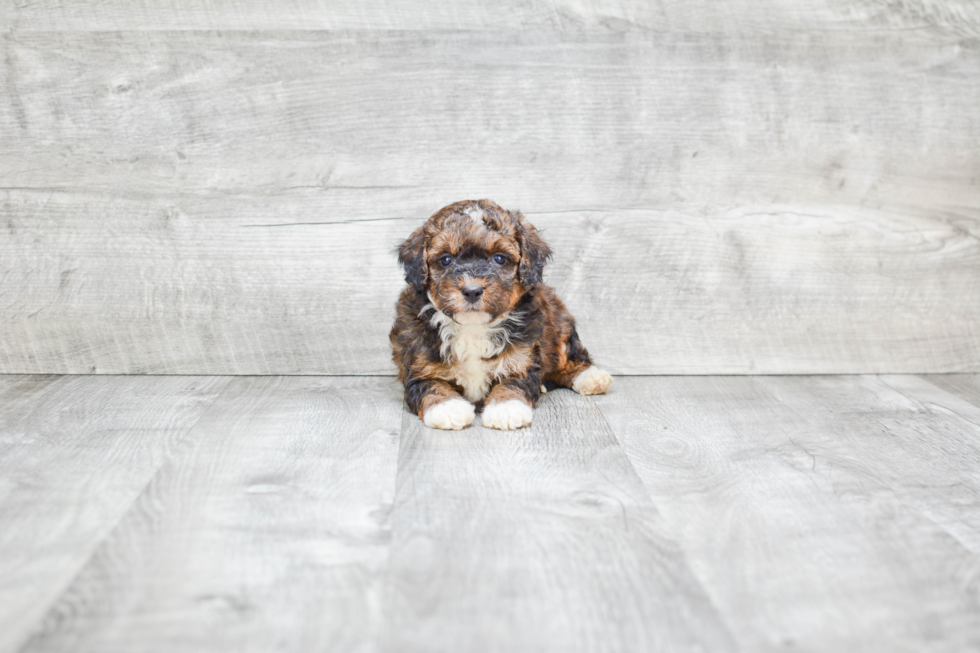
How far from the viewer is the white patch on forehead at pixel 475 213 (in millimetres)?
2939

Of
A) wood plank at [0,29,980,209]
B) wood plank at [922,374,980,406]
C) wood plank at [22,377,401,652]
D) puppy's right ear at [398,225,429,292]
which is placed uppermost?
wood plank at [0,29,980,209]

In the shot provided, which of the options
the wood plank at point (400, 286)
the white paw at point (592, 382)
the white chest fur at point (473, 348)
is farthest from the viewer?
the wood plank at point (400, 286)

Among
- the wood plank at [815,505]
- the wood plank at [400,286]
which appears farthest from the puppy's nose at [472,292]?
the wood plank at [400,286]

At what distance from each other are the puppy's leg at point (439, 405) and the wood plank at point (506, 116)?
0.98 metres

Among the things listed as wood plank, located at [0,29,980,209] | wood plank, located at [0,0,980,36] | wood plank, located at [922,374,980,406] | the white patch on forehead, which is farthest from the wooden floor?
wood plank, located at [0,0,980,36]

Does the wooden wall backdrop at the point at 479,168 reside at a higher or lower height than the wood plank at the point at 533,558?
higher

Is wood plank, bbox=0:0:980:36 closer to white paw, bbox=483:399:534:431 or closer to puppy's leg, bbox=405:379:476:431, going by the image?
puppy's leg, bbox=405:379:476:431

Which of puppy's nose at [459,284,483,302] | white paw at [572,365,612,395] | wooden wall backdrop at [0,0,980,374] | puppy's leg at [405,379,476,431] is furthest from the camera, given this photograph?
wooden wall backdrop at [0,0,980,374]

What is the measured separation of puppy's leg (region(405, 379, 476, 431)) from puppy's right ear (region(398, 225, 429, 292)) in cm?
38

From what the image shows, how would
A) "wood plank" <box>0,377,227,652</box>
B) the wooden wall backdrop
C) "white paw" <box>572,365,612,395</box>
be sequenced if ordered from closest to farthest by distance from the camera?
"wood plank" <box>0,377,227,652</box>
"white paw" <box>572,365,612,395</box>
the wooden wall backdrop

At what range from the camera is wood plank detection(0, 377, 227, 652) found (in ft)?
6.21

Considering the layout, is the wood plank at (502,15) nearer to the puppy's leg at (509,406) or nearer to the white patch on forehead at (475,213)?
the white patch on forehead at (475,213)

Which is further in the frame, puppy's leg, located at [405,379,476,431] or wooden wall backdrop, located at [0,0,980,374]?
wooden wall backdrop, located at [0,0,980,374]

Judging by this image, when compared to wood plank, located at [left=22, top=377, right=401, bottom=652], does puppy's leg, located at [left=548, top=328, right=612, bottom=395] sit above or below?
below
